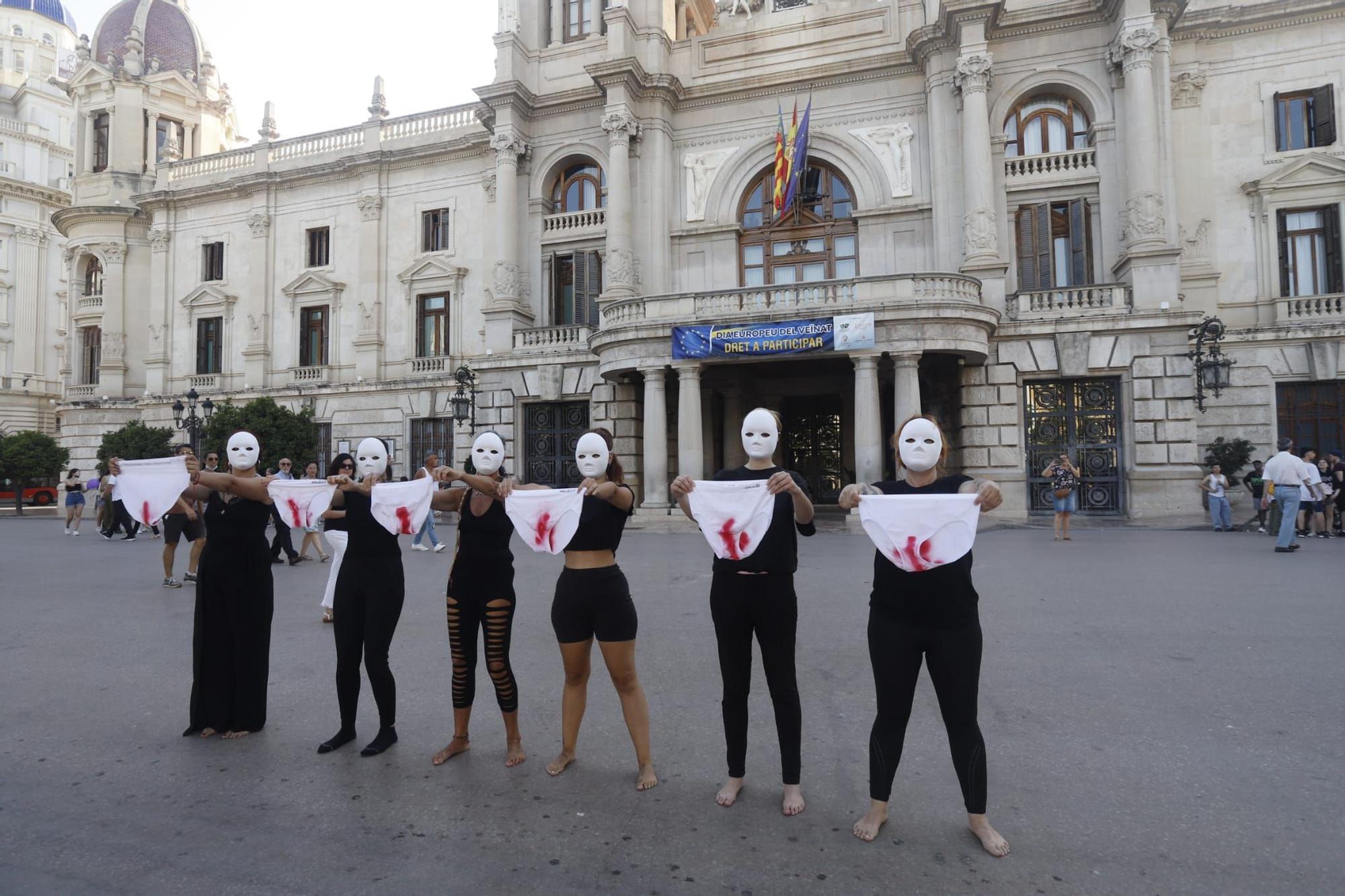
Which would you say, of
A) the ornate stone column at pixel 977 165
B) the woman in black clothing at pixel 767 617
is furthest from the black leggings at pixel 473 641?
the ornate stone column at pixel 977 165

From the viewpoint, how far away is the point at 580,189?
2755cm

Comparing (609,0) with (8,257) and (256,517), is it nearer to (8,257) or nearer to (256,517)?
(256,517)

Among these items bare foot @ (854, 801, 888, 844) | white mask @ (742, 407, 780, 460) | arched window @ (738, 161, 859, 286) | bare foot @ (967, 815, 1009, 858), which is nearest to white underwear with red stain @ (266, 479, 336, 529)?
white mask @ (742, 407, 780, 460)

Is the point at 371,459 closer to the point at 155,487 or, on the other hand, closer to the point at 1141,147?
the point at 155,487

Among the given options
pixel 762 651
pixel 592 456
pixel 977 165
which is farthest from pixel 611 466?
pixel 977 165

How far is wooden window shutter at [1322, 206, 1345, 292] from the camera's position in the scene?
832 inches

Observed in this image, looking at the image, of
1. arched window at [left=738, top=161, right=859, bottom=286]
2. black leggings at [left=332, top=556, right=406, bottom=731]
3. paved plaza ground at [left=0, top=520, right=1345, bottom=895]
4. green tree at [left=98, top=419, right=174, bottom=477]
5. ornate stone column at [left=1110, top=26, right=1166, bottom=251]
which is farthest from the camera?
green tree at [left=98, top=419, right=174, bottom=477]

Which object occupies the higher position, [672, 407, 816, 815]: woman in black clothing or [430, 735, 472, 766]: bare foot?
[672, 407, 816, 815]: woman in black clothing

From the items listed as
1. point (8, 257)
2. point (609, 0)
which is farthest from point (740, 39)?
point (8, 257)

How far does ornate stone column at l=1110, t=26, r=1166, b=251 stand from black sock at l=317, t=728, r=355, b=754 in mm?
22460

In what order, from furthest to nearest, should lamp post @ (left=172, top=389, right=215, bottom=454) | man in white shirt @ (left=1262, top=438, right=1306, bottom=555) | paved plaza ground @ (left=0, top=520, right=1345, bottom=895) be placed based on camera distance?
lamp post @ (left=172, top=389, right=215, bottom=454) → man in white shirt @ (left=1262, top=438, right=1306, bottom=555) → paved plaza ground @ (left=0, top=520, right=1345, bottom=895)

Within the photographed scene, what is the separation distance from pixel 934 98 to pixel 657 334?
448 inches

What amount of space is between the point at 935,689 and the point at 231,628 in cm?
437

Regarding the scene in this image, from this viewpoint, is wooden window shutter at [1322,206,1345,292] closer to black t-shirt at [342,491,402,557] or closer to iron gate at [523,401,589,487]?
iron gate at [523,401,589,487]
